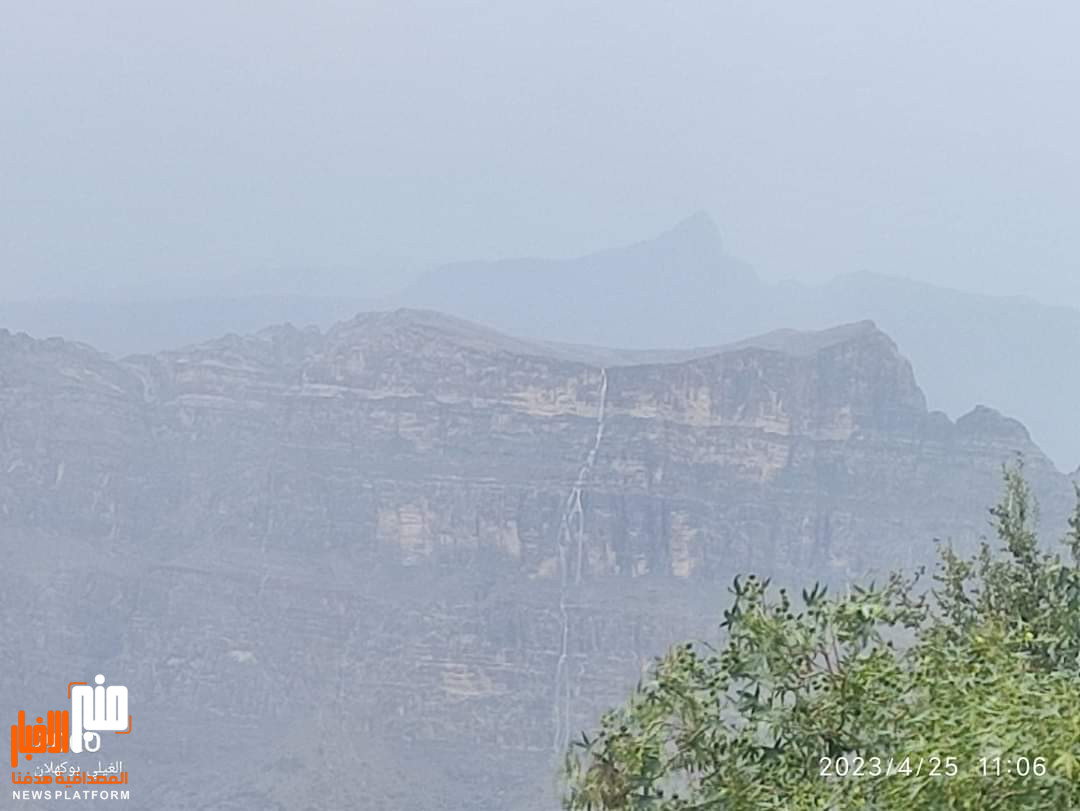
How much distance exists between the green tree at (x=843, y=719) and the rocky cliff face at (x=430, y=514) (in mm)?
41276

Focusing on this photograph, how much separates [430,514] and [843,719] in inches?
2117

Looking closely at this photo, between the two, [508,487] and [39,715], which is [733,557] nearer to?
[508,487]

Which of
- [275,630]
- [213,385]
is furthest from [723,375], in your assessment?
[213,385]

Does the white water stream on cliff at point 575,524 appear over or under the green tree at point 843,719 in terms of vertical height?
under

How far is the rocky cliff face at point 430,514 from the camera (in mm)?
51125

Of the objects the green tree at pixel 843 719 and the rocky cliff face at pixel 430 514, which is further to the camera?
the rocky cliff face at pixel 430 514

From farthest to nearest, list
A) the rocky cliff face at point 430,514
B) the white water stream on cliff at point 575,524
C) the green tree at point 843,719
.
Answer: the white water stream on cliff at point 575,524 → the rocky cliff face at point 430,514 → the green tree at point 843,719
